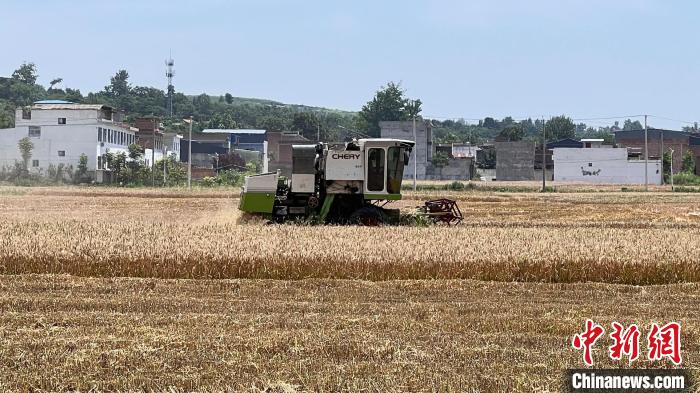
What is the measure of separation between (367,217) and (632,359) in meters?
15.7

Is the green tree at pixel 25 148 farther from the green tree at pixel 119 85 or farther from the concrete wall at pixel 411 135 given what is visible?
the green tree at pixel 119 85

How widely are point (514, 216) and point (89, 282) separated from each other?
75.5ft

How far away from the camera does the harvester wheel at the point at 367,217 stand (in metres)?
24.4

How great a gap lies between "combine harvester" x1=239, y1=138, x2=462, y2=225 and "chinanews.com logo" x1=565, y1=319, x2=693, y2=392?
45.7 ft

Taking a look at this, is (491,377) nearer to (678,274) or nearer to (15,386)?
(15,386)

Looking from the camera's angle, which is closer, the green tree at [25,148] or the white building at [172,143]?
the green tree at [25,148]

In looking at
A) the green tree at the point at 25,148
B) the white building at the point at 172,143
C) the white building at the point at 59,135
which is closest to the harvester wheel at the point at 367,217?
the white building at the point at 59,135

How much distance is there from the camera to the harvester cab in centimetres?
2456

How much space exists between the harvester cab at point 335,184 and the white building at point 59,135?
54.8m

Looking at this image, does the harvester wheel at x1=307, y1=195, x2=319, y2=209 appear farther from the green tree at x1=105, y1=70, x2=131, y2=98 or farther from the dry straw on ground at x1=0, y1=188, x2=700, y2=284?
the green tree at x1=105, y1=70, x2=131, y2=98

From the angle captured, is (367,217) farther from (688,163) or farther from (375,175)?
(688,163)

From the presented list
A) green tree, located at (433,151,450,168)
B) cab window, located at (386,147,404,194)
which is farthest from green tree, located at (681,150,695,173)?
cab window, located at (386,147,404,194)

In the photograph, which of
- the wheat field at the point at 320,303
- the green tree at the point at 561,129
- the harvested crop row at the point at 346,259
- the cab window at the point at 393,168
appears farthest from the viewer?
the green tree at the point at 561,129

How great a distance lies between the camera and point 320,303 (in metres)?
12.5
